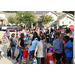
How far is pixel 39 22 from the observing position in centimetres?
4350

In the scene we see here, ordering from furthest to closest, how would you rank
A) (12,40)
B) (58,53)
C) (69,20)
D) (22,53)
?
(69,20) < (12,40) < (22,53) < (58,53)

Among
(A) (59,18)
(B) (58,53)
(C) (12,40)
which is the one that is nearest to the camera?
(B) (58,53)

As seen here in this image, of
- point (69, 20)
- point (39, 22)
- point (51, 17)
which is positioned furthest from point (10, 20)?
point (69, 20)

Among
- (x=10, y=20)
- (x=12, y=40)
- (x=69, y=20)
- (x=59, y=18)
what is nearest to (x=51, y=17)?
(x=59, y=18)

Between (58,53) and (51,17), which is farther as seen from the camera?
(51,17)
